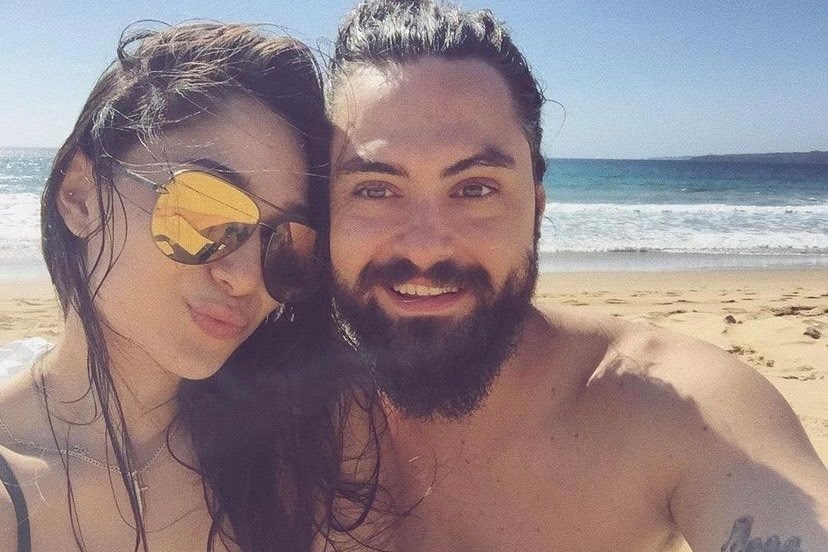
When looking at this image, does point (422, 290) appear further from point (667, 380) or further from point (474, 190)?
point (667, 380)

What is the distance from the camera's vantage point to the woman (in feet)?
5.40

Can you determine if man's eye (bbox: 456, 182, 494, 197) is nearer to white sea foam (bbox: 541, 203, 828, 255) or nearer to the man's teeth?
the man's teeth

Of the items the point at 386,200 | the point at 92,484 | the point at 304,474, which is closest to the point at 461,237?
the point at 386,200

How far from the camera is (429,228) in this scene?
1.94 m

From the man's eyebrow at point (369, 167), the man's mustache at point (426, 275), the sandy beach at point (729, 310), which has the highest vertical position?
the man's eyebrow at point (369, 167)

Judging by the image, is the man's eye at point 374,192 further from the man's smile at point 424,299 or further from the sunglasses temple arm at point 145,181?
the sunglasses temple arm at point 145,181

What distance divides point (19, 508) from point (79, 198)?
2.39 ft

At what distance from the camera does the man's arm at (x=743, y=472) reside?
1480 millimetres

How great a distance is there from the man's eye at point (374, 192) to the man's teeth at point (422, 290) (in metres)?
0.27

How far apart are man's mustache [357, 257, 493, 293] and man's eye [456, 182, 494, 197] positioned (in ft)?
0.69

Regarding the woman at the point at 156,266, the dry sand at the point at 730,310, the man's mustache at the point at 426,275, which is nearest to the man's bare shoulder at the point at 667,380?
the man's mustache at the point at 426,275

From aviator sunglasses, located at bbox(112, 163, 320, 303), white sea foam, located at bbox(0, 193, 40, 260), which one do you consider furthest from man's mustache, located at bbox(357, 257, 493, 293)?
white sea foam, located at bbox(0, 193, 40, 260)

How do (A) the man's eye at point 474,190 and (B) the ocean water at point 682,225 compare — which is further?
(B) the ocean water at point 682,225

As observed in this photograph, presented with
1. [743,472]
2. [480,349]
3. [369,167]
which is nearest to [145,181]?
[369,167]
